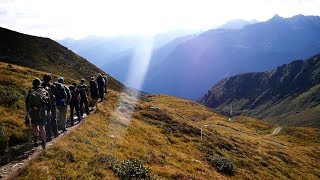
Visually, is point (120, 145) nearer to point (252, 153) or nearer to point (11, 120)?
point (11, 120)

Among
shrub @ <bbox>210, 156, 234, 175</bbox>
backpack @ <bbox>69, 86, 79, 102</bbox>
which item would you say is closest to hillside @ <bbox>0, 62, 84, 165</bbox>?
backpack @ <bbox>69, 86, 79, 102</bbox>

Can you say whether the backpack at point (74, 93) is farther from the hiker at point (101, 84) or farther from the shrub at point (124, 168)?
the hiker at point (101, 84)

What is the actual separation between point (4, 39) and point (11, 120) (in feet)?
222

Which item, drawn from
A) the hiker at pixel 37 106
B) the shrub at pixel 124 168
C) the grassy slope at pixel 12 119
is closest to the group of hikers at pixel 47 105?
the hiker at pixel 37 106

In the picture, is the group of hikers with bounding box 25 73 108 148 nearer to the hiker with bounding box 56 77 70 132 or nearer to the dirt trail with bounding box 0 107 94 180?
the hiker with bounding box 56 77 70 132

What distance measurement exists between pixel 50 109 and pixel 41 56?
67.3m

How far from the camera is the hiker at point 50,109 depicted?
77.0 feet

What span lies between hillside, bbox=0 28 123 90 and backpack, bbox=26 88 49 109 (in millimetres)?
55702

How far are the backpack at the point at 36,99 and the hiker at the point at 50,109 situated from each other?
1101 millimetres

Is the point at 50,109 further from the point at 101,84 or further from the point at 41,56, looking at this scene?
the point at 41,56

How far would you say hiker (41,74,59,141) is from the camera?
77.0 ft

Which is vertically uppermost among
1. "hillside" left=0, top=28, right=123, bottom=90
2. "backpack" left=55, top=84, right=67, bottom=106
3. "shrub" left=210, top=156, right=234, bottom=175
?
"backpack" left=55, top=84, right=67, bottom=106

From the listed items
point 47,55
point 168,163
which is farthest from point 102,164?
point 47,55

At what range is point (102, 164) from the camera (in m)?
21.6
